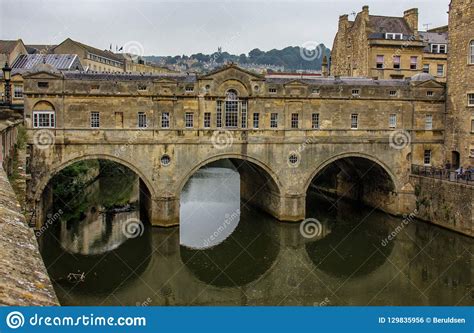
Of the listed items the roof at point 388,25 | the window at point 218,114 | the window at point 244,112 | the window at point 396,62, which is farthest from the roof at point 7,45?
the window at point 396,62

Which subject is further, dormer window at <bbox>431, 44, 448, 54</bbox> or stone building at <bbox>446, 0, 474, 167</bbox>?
dormer window at <bbox>431, 44, 448, 54</bbox>

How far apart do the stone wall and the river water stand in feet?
2.35

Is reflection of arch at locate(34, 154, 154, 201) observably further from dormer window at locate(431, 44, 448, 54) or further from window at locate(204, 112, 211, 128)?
dormer window at locate(431, 44, 448, 54)

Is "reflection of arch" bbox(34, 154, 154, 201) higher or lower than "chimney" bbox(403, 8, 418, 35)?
lower

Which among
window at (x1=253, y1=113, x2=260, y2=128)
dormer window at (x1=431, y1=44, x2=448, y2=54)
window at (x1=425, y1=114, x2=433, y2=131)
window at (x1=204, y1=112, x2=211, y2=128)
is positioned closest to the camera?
window at (x1=204, y1=112, x2=211, y2=128)

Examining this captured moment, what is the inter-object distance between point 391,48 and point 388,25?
8.93ft

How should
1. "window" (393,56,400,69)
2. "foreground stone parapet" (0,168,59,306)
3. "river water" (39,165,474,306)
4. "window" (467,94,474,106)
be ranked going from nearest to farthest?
"foreground stone parapet" (0,168,59,306)
"river water" (39,165,474,306)
"window" (467,94,474,106)
"window" (393,56,400,69)

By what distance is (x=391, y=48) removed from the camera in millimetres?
48344

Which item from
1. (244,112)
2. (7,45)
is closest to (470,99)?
(244,112)

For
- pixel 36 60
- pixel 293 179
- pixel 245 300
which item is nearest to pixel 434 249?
pixel 293 179

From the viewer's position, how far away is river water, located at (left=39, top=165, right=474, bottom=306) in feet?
79.1

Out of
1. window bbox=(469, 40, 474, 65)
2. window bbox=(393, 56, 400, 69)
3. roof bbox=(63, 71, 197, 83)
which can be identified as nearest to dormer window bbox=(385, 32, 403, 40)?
window bbox=(393, 56, 400, 69)

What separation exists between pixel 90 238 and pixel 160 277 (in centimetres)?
770

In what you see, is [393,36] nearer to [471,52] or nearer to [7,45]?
[471,52]
